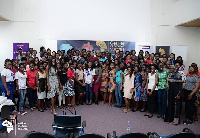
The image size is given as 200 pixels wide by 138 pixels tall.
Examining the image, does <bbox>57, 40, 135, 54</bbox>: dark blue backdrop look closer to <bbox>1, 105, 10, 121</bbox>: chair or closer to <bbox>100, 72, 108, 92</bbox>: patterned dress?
<bbox>100, 72, 108, 92</bbox>: patterned dress

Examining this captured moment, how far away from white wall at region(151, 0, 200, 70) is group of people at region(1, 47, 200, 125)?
4880 millimetres

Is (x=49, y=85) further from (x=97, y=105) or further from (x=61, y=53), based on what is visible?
(x=61, y=53)

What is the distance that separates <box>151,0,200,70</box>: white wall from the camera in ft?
38.5

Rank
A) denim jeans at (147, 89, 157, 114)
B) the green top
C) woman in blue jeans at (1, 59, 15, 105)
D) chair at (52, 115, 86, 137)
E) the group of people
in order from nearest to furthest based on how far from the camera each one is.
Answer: chair at (52, 115, 86, 137) → the group of people → woman in blue jeans at (1, 59, 15, 105) → the green top → denim jeans at (147, 89, 157, 114)

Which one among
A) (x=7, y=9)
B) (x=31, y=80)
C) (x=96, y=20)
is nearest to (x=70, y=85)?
(x=31, y=80)

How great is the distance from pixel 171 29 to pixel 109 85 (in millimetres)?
6899

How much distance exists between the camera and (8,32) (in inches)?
425

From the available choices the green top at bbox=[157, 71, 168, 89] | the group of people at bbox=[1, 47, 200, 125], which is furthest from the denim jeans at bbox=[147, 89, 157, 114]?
the green top at bbox=[157, 71, 168, 89]

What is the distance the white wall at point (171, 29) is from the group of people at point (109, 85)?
4.88 m

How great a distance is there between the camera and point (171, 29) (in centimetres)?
1198

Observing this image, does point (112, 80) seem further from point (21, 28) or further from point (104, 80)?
point (21, 28)

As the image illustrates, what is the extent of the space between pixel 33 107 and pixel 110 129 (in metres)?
3.04

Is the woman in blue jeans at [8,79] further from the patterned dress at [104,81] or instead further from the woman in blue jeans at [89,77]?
the patterned dress at [104,81]

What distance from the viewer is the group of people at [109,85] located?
18.4 feet
